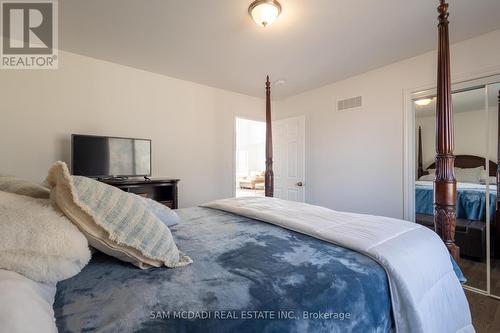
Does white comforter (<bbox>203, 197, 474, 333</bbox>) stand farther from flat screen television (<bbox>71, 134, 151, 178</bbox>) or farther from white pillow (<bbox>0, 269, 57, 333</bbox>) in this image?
flat screen television (<bbox>71, 134, 151, 178</bbox>)

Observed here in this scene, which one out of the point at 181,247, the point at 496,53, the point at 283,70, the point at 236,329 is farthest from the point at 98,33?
the point at 496,53

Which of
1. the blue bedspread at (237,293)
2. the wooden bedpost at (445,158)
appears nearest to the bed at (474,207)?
the wooden bedpost at (445,158)

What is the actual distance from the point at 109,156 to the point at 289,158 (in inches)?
108

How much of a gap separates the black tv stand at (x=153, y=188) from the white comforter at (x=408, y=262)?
2.00 meters

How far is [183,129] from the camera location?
3.61 meters

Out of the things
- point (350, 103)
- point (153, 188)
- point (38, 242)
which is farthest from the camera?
point (350, 103)

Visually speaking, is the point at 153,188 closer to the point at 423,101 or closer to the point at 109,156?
the point at 109,156

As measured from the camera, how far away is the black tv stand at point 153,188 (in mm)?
2725

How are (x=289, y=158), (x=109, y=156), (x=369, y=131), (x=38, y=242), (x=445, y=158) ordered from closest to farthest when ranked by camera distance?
(x=38, y=242), (x=445, y=158), (x=109, y=156), (x=369, y=131), (x=289, y=158)

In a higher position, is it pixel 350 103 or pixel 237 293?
pixel 350 103

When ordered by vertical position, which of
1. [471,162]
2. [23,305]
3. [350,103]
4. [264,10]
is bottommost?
[23,305]

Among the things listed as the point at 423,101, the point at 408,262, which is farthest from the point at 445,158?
the point at 423,101

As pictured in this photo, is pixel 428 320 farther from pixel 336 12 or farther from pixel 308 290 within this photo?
pixel 336 12

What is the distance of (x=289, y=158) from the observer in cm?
419
